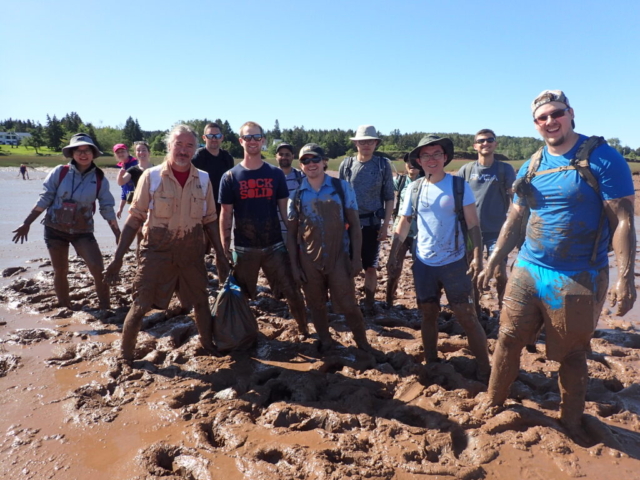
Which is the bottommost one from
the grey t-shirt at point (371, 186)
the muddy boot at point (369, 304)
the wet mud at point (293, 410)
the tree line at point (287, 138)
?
the wet mud at point (293, 410)

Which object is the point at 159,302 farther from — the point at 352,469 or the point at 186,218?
the point at 352,469

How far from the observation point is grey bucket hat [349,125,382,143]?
16.3 feet

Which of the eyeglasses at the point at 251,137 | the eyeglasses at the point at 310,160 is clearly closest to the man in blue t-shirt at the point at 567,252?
the eyeglasses at the point at 310,160

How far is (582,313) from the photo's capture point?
2.71m

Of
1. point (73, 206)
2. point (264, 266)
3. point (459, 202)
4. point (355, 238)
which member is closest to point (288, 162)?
point (264, 266)

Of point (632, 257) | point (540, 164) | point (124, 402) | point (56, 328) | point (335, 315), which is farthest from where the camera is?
point (335, 315)

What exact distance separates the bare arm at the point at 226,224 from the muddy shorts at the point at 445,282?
181cm

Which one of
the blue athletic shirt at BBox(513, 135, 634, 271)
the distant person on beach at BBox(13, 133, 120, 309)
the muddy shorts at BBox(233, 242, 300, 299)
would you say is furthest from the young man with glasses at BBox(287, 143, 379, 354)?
the distant person on beach at BBox(13, 133, 120, 309)

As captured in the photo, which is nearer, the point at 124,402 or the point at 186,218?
the point at 124,402

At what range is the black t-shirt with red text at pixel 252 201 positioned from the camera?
167 inches

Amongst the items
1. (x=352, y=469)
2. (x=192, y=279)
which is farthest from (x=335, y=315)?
(x=352, y=469)

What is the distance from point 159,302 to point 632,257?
11.5ft

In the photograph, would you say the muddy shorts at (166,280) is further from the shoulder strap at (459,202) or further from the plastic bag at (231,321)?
the shoulder strap at (459,202)

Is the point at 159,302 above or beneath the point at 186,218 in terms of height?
beneath
